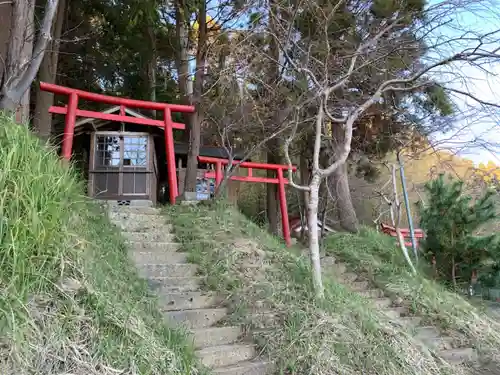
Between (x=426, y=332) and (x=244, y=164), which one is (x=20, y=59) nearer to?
(x=426, y=332)

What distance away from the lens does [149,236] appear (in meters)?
6.80

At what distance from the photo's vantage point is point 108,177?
11.8 metres

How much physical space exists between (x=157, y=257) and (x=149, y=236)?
29.4 inches

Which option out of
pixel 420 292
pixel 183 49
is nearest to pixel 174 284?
pixel 420 292

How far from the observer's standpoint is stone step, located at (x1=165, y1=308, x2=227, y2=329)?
15.9 ft

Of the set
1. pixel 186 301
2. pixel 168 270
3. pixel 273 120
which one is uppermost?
pixel 273 120

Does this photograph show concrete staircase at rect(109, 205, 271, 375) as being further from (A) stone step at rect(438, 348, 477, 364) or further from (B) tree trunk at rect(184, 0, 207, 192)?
(B) tree trunk at rect(184, 0, 207, 192)

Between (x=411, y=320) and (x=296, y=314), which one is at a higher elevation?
(x=296, y=314)

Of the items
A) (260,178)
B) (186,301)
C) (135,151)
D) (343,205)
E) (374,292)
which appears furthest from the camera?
(343,205)

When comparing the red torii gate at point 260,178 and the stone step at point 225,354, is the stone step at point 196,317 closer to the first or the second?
the stone step at point 225,354

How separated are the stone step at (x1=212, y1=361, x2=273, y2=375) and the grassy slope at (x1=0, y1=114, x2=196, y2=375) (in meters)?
0.49

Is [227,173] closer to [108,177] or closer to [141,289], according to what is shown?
[108,177]

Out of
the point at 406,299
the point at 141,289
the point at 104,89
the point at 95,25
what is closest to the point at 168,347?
the point at 141,289

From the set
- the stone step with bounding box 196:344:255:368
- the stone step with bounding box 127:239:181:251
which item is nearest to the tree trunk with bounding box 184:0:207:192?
the stone step with bounding box 127:239:181:251
